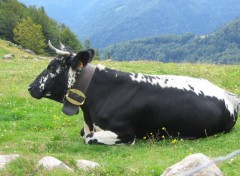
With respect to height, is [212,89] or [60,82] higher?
[60,82]

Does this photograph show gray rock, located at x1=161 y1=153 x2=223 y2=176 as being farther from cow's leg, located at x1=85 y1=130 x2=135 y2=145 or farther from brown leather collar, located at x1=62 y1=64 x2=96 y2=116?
brown leather collar, located at x1=62 y1=64 x2=96 y2=116

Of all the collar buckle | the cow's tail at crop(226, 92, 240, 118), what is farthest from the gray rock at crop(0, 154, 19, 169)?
the cow's tail at crop(226, 92, 240, 118)

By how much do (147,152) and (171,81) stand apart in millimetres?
2572

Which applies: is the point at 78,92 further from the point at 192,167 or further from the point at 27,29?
the point at 27,29

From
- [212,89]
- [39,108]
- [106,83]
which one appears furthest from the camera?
[39,108]

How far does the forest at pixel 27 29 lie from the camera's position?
99.9 meters

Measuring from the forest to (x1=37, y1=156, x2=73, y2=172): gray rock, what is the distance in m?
88.4

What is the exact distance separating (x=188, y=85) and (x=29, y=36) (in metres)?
89.4

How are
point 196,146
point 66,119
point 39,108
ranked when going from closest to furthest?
point 196,146 → point 66,119 → point 39,108

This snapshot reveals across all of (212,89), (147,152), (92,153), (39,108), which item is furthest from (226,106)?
(39,108)

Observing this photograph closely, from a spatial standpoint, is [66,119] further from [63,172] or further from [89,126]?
[63,172]

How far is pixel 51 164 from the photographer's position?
847cm

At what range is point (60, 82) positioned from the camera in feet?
38.7

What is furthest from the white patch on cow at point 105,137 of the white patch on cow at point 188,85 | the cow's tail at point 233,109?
the cow's tail at point 233,109
